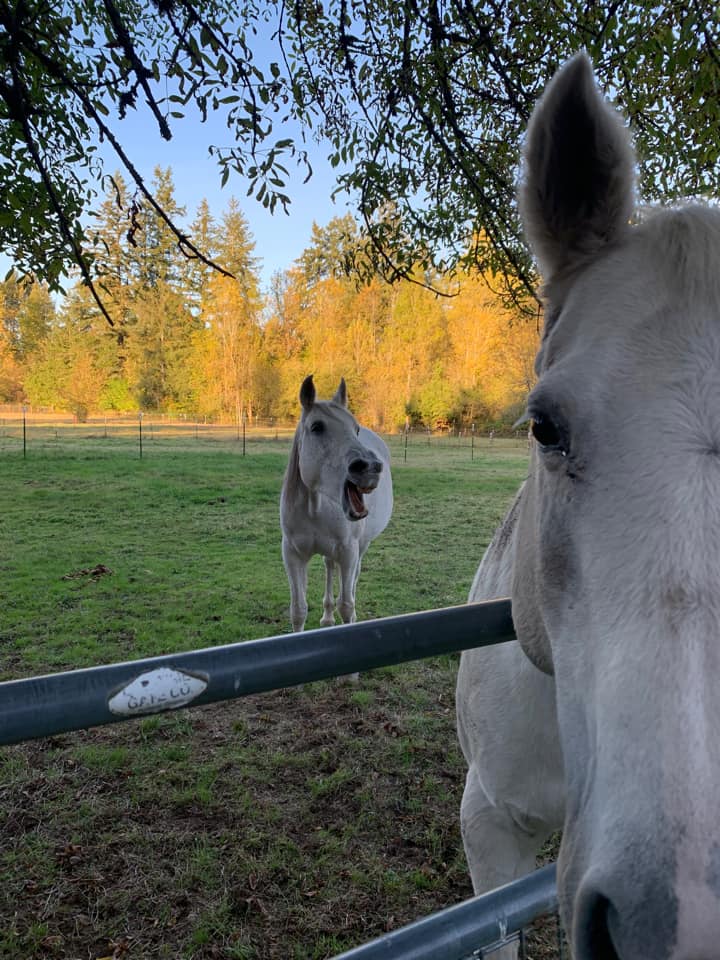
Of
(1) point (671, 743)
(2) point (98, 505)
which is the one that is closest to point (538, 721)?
(1) point (671, 743)

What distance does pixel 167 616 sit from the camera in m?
6.71

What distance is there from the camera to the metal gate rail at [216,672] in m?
0.78

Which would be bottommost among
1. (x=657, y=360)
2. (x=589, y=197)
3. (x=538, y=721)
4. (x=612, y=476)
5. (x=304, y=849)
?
(x=304, y=849)

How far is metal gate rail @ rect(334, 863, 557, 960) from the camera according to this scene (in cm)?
107

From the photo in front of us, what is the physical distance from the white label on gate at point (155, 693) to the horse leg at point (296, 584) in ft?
16.1

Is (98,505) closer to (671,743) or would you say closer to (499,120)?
(499,120)

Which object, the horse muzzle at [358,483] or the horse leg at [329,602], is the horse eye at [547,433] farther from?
the horse leg at [329,602]

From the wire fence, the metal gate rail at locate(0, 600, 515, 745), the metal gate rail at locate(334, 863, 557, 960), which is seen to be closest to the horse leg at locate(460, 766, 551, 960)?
the metal gate rail at locate(334, 863, 557, 960)

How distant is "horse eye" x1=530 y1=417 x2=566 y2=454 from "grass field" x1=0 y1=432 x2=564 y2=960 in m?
2.76

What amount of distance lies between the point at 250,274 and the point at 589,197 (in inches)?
1227

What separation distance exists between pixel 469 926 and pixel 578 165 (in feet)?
5.25

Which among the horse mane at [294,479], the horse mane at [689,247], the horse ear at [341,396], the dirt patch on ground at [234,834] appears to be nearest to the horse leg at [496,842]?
the dirt patch on ground at [234,834]

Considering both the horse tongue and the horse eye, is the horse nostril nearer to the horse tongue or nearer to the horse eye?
the horse eye

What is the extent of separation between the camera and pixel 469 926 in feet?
3.87
